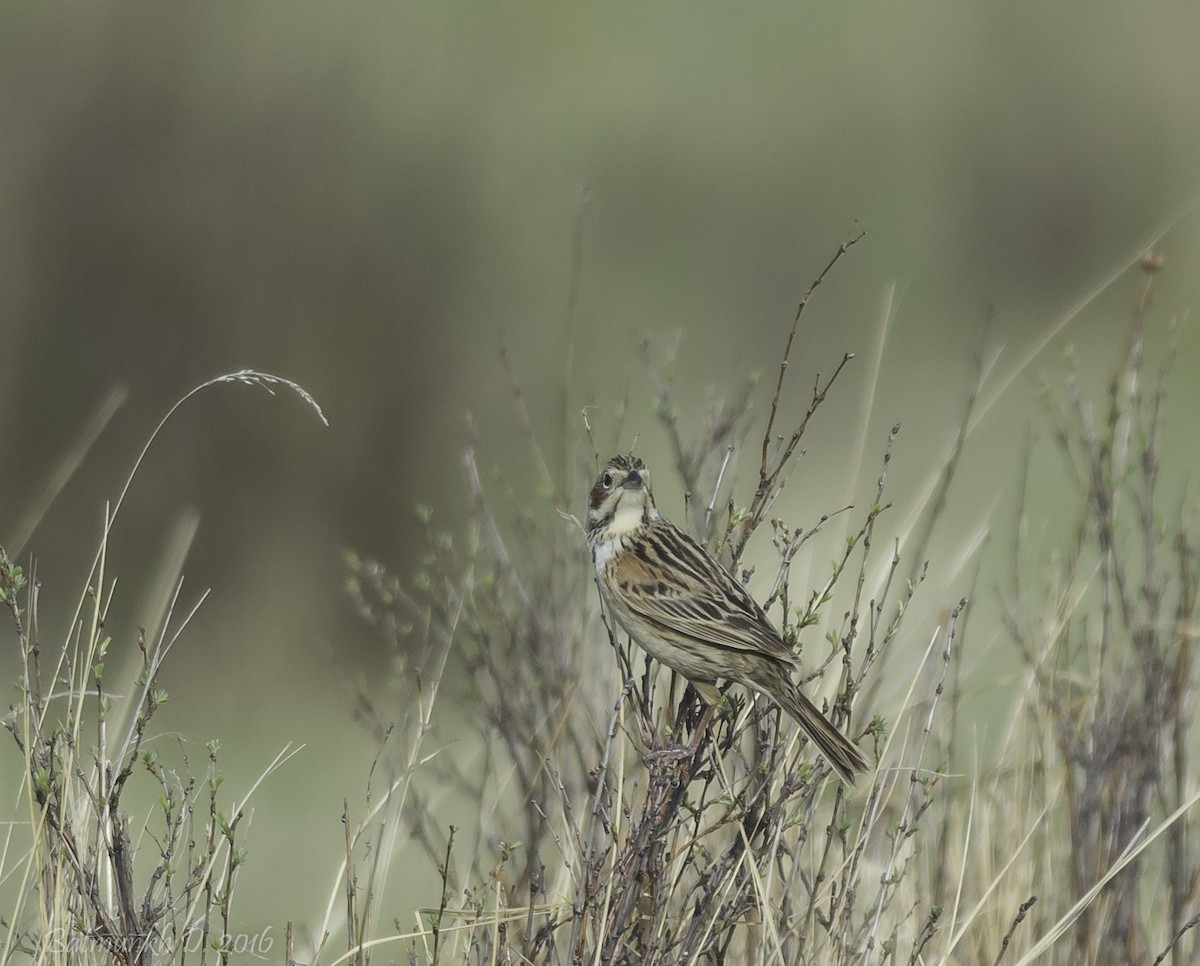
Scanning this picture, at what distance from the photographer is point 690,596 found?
388cm

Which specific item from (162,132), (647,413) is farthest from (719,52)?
(162,132)

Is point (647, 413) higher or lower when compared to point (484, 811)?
higher

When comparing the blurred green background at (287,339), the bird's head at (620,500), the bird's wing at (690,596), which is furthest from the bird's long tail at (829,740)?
the blurred green background at (287,339)

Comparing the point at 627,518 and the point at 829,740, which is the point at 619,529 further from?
the point at 829,740

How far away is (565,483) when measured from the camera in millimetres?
5223

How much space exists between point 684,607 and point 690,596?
5 centimetres

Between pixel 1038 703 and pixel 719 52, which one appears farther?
pixel 719 52

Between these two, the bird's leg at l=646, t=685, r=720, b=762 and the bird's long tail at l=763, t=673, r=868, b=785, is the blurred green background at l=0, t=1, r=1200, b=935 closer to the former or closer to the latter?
the bird's leg at l=646, t=685, r=720, b=762

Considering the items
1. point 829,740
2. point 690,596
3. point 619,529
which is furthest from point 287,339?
point 829,740

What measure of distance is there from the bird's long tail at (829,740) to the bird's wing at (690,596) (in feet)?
0.37

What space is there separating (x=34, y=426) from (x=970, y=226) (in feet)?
37.3

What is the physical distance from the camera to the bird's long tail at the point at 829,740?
3492mm

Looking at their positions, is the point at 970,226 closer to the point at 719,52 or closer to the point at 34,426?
the point at 719,52

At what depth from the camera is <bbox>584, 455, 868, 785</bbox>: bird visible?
363cm
